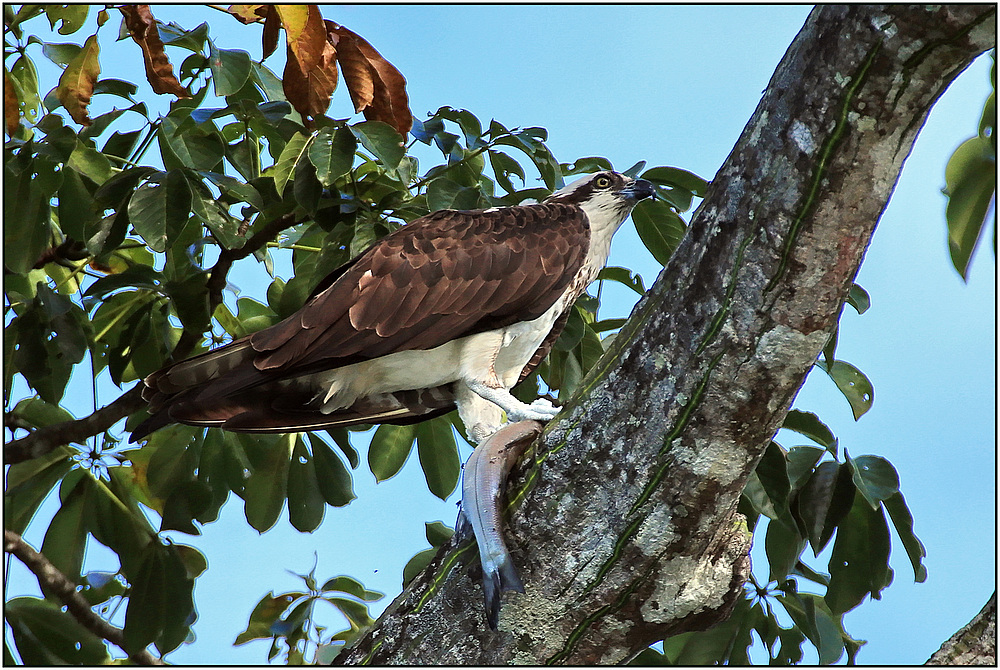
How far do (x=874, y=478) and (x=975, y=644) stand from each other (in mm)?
744

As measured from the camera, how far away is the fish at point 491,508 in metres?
2.57

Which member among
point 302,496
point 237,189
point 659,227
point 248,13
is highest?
point 248,13

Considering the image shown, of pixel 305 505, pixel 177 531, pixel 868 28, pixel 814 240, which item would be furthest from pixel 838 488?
pixel 177 531

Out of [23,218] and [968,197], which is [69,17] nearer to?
[23,218]

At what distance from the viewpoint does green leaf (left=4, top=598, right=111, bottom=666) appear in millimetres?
3287

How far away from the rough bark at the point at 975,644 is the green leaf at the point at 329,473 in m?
2.26

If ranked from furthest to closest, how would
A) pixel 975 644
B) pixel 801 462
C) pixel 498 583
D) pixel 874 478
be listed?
pixel 801 462
pixel 874 478
pixel 498 583
pixel 975 644

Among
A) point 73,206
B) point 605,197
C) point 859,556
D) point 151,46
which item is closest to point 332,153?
point 151,46

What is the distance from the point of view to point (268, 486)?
3836 millimetres

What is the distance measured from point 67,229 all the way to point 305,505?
1.42 m

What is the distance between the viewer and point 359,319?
3180 mm

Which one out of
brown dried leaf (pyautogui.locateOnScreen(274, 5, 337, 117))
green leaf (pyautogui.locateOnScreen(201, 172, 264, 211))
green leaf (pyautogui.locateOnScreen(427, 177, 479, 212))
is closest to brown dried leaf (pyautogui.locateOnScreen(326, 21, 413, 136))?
brown dried leaf (pyautogui.locateOnScreen(274, 5, 337, 117))

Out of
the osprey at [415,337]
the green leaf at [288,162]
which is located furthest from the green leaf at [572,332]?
the green leaf at [288,162]

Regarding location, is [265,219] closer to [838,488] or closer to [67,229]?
[67,229]
